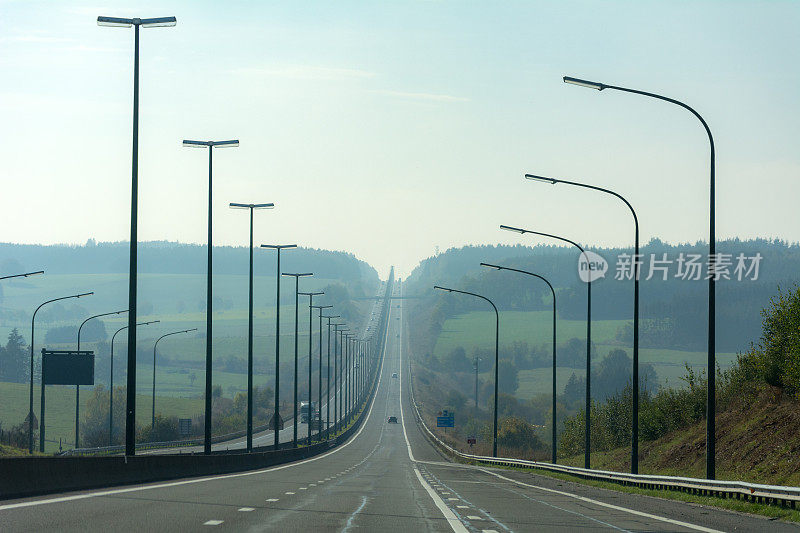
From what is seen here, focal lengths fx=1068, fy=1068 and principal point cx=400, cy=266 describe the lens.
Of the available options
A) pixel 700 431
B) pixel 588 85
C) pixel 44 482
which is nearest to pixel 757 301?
pixel 700 431

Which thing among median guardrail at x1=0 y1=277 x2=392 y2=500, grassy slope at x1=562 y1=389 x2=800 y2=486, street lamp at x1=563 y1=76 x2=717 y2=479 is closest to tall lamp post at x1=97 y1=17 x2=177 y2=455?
median guardrail at x1=0 y1=277 x2=392 y2=500

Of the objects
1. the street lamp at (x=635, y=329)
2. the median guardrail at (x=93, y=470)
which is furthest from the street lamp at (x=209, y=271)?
the street lamp at (x=635, y=329)

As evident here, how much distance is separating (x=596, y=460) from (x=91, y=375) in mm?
41464

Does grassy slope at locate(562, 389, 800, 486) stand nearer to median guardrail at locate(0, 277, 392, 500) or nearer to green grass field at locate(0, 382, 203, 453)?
median guardrail at locate(0, 277, 392, 500)

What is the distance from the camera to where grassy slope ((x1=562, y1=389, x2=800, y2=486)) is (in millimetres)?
32375

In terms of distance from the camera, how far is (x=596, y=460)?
197ft

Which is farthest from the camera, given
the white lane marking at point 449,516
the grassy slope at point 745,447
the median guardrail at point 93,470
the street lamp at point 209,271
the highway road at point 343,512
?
the street lamp at point 209,271

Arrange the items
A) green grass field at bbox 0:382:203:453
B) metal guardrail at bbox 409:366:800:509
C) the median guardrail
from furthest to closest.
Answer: green grass field at bbox 0:382:203:453 → metal guardrail at bbox 409:366:800:509 → the median guardrail

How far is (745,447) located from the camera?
3756 centimetres

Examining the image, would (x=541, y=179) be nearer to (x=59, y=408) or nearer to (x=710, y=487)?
(x=710, y=487)

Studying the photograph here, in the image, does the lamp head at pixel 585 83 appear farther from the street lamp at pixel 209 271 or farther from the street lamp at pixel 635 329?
the street lamp at pixel 209 271

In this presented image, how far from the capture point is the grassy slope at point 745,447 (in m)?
32.4

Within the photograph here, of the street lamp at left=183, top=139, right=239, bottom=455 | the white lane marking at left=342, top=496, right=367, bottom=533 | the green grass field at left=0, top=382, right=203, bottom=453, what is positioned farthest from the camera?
the green grass field at left=0, top=382, right=203, bottom=453

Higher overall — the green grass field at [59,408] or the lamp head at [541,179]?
the lamp head at [541,179]
